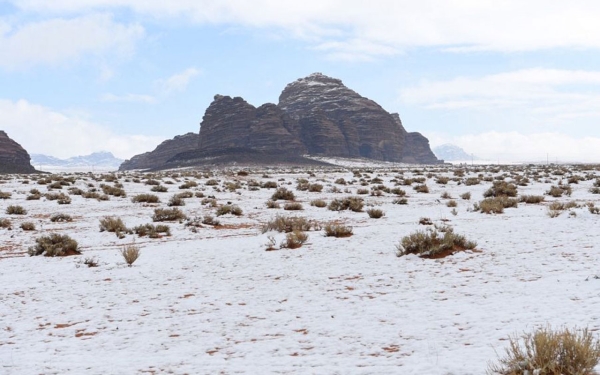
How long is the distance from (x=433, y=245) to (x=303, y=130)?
16549 centimetres

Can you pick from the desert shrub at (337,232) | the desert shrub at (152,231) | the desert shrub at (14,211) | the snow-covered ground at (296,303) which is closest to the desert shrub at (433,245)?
the snow-covered ground at (296,303)

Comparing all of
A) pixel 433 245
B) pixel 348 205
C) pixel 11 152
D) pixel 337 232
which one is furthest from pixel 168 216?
pixel 11 152

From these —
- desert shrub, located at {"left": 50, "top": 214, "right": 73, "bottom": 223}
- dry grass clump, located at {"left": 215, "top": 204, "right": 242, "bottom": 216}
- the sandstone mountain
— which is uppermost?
the sandstone mountain

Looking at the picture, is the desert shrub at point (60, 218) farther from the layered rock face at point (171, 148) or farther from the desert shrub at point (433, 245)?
the layered rock face at point (171, 148)

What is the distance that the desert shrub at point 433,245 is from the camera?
8828 millimetres

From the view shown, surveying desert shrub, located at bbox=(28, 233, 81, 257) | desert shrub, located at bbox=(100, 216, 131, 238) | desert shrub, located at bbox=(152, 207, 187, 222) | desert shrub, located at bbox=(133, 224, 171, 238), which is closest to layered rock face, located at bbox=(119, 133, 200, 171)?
desert shrub, located at bbox=(152, 207, 187, 222)

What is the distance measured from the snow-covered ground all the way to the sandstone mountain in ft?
413

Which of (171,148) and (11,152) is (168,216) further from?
(171,148)

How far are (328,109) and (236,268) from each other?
18498 cm

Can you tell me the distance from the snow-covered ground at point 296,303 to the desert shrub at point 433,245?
0.31 meters

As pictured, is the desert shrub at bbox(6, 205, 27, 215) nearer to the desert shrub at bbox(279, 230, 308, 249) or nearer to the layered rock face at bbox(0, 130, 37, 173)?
the desert shrub at bbox(279, 230, 308, 249)

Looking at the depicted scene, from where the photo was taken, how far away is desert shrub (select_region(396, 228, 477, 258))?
8.83 m

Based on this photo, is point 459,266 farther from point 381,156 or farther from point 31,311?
point 381,156

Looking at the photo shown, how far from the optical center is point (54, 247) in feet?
34.6
